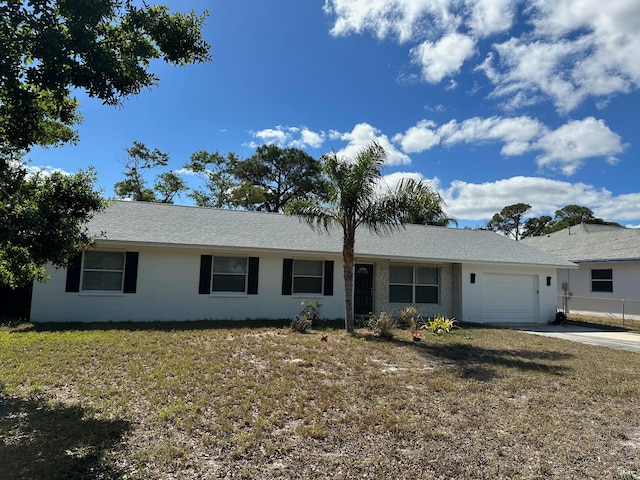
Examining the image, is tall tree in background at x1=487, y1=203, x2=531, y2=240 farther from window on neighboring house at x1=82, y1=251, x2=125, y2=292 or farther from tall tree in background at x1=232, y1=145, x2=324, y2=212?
window on neighboring house at x1=82, y1=251, x2=125, y2=292

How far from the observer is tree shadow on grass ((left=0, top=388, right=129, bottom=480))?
3.60 metres

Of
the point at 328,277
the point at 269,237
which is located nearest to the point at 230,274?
the point at 269,237

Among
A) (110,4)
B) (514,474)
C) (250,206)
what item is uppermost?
(250,206)

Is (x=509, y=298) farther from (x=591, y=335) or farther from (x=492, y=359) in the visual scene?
(x=492, y=359)

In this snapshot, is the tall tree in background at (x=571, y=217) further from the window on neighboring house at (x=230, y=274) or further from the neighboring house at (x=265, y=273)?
the window on neighboring house at (x=230, y=274)

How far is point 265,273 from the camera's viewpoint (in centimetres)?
1415

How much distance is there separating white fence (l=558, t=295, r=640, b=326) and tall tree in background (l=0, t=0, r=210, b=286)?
64.7ft

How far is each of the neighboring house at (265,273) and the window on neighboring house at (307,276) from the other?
4 cm

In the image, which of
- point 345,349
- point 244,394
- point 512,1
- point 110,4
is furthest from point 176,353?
point 512,1

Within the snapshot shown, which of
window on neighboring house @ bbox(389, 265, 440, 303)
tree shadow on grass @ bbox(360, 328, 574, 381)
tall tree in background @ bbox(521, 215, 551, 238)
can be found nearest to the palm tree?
tree shadow on grass @ bbox(360, 328, 574, 381)

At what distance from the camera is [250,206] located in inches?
1325

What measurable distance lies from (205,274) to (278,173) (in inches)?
902

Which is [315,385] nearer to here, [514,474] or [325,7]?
[514,474]

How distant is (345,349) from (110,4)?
751 centimetres
